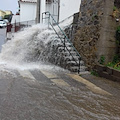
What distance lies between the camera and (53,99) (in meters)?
4.71

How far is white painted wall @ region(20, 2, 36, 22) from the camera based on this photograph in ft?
71.6

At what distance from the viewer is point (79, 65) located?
25.9ft

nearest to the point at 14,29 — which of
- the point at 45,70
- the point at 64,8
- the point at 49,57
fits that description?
the point at 64,8

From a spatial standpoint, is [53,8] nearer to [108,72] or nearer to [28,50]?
[28,50]

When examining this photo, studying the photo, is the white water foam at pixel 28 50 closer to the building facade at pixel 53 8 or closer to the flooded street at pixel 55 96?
the flooded street at pixel 55 96

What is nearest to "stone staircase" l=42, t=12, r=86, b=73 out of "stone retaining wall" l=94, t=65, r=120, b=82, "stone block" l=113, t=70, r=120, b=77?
"stone retaining wall" l=94, t=65, r=120, b=82

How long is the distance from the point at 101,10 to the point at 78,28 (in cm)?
172

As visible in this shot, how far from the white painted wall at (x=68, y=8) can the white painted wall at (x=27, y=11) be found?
7.49m

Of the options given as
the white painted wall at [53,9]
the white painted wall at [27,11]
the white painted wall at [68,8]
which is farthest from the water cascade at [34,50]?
the white painted wall at [27,11]

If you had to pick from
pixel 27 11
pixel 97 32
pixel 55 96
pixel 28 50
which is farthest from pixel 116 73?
pixel 27 11

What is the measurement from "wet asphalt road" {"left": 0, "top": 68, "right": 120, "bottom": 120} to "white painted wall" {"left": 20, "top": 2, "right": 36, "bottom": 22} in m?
16.0

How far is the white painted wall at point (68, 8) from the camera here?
541 inches

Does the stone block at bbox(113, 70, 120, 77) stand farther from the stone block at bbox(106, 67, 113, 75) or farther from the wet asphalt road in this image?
the wet asphalt road

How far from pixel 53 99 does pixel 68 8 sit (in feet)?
36.6
